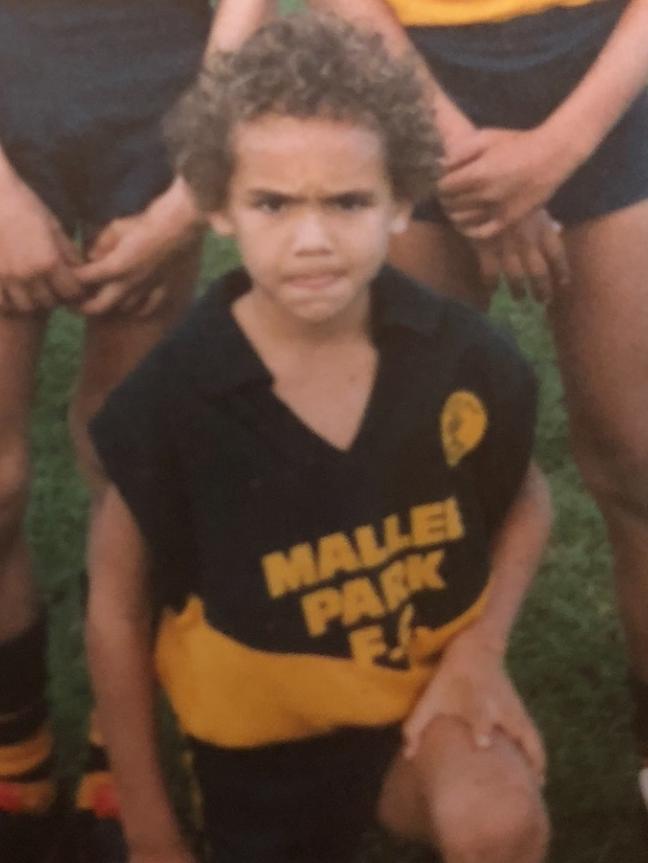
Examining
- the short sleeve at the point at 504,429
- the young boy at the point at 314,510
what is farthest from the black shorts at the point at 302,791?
the short sleeve at the point at 504,429

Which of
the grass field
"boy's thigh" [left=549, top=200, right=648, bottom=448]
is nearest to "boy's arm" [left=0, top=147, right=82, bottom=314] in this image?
"boy's thigh" [left=549, top=200, right=648, bottom=448]

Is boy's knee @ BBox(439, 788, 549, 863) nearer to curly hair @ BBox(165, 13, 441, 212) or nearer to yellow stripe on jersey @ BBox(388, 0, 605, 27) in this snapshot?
curly hair @ BBox(165, 13, 441, 212)

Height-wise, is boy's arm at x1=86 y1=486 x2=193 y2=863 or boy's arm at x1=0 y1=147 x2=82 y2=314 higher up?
boy's arm at x1=0 y1=147 x2=82 y2=314

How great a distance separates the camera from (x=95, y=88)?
41.7 inches

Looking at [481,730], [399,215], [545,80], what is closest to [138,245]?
[399,215]

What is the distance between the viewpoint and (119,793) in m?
1.04

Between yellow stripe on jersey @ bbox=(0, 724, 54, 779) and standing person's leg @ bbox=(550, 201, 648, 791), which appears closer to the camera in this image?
standing person's leg @ bbox=(550, 201, 648, 791)

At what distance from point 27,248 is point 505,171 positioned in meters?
0.38

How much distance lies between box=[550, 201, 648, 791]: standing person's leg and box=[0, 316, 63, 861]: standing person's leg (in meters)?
0.46

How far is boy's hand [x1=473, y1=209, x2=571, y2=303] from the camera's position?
1.12 m

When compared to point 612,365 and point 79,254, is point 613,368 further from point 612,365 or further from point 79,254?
point 79,254

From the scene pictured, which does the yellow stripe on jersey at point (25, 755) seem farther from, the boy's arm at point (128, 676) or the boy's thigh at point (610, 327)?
the boy's thigh at point (610, 327)

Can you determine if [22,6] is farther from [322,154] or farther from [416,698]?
[416,698]

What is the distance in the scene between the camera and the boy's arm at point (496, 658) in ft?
3.25
